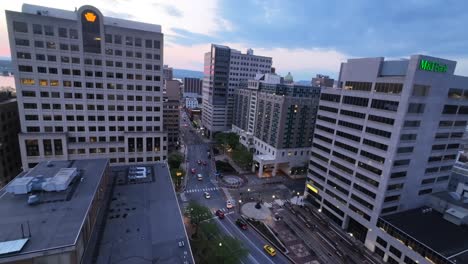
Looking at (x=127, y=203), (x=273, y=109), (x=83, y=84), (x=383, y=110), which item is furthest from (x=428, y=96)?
(x=83, y=84)

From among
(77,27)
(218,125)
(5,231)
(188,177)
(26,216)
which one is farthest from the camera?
(218,125)

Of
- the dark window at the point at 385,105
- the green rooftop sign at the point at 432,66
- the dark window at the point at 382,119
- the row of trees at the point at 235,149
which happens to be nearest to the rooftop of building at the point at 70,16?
the row of trees at the point at 235,149

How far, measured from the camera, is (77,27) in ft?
220

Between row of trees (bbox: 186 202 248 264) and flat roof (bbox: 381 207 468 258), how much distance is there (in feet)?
135

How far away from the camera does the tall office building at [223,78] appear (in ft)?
486

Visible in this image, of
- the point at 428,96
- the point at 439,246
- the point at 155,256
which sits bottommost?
the point at 439,246

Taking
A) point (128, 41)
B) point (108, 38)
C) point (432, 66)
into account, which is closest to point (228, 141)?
point (128, 41)

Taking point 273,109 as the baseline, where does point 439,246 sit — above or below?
below

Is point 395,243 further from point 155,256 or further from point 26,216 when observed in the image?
point 26,216

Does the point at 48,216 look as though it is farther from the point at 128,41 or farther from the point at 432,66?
the point at 432,66

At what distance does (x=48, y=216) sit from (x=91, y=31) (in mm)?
59004

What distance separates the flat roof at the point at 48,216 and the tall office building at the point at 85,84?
32.7 metres

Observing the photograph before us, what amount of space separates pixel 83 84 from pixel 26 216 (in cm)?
5040

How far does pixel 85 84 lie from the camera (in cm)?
7069
